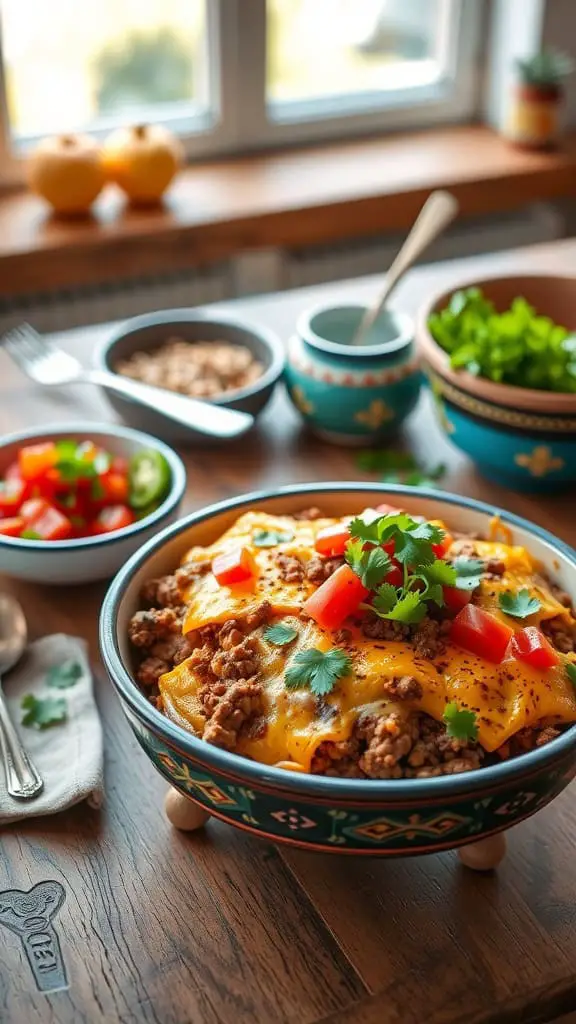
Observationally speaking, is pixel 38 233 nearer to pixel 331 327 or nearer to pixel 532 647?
pixel 331 327

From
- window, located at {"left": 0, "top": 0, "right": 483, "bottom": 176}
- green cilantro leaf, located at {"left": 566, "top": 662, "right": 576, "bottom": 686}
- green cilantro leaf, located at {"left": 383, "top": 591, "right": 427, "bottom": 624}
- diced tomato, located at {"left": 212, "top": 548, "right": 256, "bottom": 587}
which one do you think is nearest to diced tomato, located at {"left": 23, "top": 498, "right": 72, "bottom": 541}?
diced tomato, located at {"left": 212, "top": 548, "right": 256, "bottom": 587}

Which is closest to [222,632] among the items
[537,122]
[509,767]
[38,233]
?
[509,767]

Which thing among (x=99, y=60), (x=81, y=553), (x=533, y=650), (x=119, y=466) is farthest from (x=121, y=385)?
(x=99, y=60)

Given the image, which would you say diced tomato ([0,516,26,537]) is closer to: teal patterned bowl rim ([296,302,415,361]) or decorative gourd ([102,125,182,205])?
teal patterned bowl rim ([296,302,415,361])

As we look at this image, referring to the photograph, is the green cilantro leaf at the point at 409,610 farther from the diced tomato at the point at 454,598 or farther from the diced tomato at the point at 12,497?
the diced tomato at the point at 12,497

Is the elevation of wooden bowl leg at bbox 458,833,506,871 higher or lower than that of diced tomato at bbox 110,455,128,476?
lower

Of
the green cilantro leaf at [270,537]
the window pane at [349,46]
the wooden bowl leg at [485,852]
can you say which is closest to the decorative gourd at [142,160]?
the window pane at [349,46]

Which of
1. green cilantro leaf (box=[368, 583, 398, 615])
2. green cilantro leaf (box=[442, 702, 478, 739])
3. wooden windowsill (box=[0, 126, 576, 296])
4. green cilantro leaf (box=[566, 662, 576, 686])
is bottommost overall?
wooden windowsill (box=[0, 126, 576, 296])
